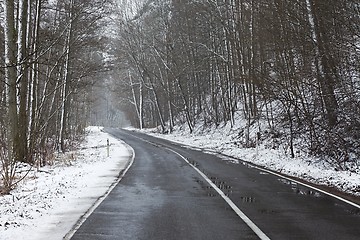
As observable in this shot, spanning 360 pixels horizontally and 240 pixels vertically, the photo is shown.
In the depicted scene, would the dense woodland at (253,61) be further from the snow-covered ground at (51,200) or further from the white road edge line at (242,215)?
the white road edge line at (242,215)

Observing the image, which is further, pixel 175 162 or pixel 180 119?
pixel 180 119

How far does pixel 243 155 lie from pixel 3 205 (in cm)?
1562

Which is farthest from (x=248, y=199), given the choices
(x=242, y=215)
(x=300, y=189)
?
(x=300, y=189)

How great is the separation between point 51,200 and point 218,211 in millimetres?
4167

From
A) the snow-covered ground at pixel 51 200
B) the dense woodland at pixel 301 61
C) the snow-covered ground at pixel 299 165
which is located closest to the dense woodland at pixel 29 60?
the snow-covered ground at pixel 51 200

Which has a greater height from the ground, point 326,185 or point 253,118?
point 253,118

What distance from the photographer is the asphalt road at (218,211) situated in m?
7.07

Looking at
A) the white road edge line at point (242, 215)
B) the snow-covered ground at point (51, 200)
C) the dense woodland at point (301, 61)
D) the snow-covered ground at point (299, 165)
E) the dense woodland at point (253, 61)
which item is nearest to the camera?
the white road edge line at point (242, 215)

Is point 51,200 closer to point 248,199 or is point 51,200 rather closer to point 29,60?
point 248,199

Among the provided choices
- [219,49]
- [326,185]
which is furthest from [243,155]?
[219,49]

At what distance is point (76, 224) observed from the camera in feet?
25.5

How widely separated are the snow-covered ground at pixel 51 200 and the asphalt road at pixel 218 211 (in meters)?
0.48

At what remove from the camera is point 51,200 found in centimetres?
1030

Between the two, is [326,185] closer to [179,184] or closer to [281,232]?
[179,184]
